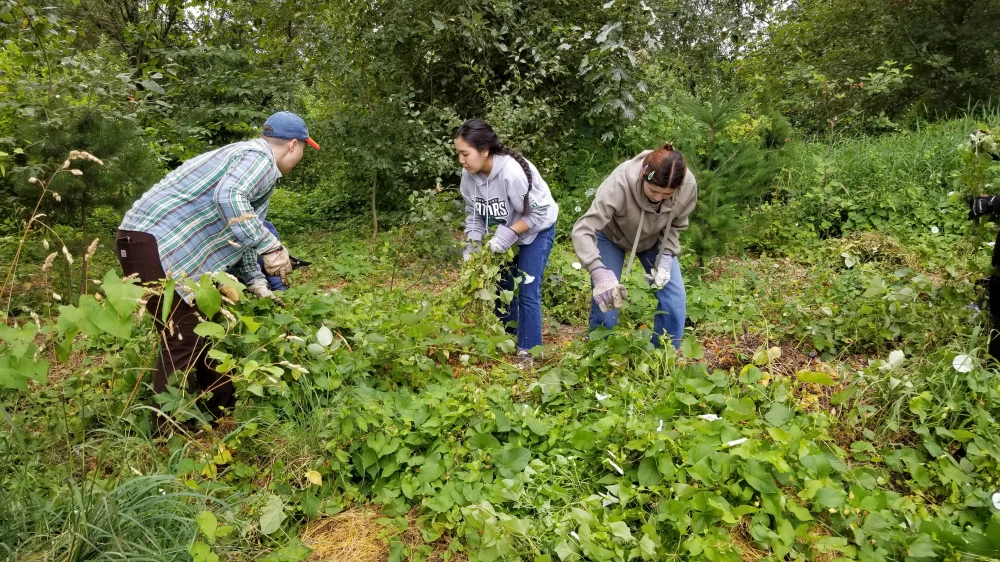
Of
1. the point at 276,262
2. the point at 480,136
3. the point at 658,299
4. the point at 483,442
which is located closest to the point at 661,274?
the point at 658,299

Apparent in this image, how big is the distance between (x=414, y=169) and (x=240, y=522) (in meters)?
4.80

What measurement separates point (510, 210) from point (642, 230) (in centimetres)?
77

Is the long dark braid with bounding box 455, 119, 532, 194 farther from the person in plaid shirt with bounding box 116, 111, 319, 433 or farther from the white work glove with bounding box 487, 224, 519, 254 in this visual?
the person in plaid shirt with bounding box 116, 111, 319, 433

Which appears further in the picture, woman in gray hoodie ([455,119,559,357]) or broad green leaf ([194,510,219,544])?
woman in gray hoodie ([455,119,559,357])

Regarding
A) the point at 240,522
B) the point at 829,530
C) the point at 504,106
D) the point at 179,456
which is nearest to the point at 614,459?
the point at 829,530

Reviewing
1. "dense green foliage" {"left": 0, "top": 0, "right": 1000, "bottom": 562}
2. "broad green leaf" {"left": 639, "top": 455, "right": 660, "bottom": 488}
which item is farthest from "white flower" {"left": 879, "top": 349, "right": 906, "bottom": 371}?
"broad green leaf" {"left": 639, "top": 455, "right": 660, "bottom": 488}

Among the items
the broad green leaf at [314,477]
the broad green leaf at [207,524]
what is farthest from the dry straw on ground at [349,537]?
the broad green leaf at [207,524]

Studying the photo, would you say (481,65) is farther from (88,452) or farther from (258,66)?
(88,452)

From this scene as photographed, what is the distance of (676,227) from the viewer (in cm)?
325

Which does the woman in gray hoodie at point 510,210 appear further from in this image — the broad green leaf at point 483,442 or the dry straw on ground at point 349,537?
the dry straw on ground at point 349,537

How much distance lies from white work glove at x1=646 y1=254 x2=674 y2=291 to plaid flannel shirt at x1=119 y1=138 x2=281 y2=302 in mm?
1975

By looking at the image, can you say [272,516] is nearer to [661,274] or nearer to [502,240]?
[502,240]

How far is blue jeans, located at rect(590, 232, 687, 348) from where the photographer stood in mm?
3197

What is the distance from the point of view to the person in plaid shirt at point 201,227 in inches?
93.7
